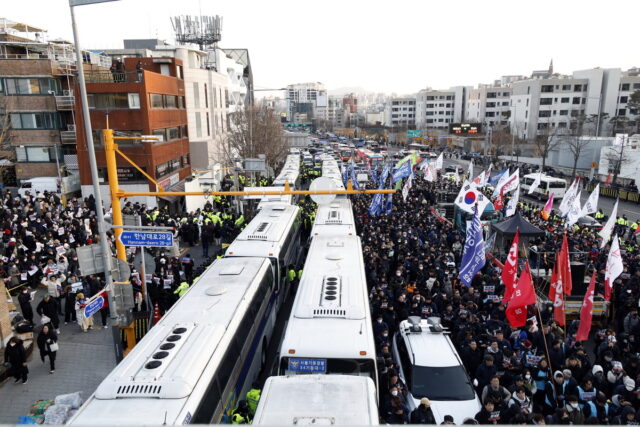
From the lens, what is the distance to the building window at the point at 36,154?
103 feet

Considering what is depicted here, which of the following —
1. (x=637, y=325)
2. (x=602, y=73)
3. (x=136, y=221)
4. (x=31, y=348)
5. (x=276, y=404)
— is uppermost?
(x=602, y=73)

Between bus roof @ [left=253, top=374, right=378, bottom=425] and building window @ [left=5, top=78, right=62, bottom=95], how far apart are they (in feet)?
105

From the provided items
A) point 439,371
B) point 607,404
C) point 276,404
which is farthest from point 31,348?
point 607,404

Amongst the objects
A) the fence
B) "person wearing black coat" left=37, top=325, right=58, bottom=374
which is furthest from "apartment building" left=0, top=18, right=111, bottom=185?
the fence

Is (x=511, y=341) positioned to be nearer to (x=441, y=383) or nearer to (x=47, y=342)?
(x=441, y=383)

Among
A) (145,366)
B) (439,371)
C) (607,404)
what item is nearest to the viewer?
(145,366)

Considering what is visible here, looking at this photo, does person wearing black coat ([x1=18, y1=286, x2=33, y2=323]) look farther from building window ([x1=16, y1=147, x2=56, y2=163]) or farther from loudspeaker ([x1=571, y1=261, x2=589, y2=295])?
building window ([x1=16, y1=147, x2=56, y2=163])

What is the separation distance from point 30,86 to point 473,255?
3188cm

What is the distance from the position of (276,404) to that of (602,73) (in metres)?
90.5

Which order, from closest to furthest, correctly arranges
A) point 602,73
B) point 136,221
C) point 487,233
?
point 136,221 < point 487,233 < point 602,73

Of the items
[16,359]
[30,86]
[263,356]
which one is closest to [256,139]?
[30,86]

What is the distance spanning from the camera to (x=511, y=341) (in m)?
10.7

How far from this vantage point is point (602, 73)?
76.4m

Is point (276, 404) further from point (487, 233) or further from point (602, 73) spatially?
point (602, 73)
